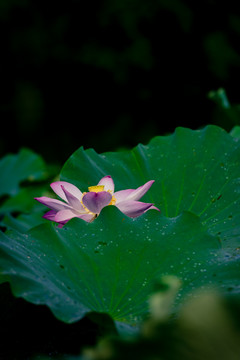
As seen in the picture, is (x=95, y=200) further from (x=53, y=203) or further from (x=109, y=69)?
(x=109, y=69)

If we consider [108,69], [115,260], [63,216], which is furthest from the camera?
[108,69]

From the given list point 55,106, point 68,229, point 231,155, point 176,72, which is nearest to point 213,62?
point 176,72

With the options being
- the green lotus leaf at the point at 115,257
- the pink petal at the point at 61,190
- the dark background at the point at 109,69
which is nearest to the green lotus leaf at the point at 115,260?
the green lotus leaf at the point at 115,257

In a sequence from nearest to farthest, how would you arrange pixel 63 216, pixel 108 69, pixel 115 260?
1. pixel 115 260
2. pixel 63 216
3. pixel 108 69

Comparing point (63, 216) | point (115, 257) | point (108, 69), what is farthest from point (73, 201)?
point (108, 69)

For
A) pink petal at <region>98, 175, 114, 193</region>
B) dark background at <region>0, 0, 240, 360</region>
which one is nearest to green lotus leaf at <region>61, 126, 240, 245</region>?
pink petal at <region>98, 175, 114, 193</region>

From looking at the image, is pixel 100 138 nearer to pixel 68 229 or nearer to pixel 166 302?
pixel 68 229

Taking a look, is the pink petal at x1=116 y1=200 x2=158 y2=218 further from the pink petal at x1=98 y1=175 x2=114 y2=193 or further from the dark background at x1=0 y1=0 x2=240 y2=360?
the dark background at x1=0 y1=0 x2=240 y2=360
